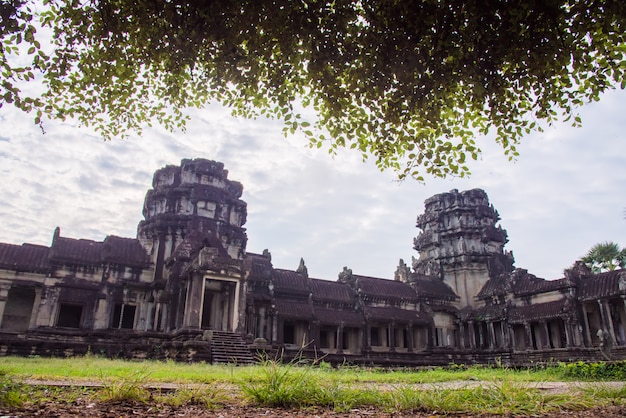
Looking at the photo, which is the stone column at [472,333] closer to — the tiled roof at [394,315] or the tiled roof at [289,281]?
the tiled roof at [394,315]

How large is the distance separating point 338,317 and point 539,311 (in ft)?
44.3

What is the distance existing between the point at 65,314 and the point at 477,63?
1013 inches

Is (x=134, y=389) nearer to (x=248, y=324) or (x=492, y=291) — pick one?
(x=248, y=324)

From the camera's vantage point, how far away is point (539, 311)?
30016mm

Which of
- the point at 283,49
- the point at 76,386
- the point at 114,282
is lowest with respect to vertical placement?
the point at 76,386

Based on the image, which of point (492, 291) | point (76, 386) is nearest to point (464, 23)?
point (76, 386)

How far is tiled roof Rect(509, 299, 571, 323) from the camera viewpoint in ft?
93.4

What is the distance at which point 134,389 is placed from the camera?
583 cm

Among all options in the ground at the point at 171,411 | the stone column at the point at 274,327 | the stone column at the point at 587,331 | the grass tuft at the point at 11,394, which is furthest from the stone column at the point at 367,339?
the grass tuft at the point at 11,394

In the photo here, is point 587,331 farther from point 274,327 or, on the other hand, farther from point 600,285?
point 274,327

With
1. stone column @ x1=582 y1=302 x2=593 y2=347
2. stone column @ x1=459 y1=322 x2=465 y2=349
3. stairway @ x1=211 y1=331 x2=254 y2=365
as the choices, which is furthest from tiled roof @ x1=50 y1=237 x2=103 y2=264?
stone column @ x1=582 y1=302 x2=593 y2=347

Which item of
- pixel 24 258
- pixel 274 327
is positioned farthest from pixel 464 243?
pixel 24 258

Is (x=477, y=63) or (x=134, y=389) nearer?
(x=134, y=389)

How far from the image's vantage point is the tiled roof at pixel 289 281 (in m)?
29.1
